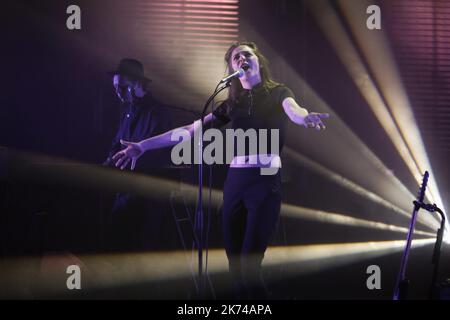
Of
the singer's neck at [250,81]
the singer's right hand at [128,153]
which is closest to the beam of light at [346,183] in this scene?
the singer's neck at [250,81]

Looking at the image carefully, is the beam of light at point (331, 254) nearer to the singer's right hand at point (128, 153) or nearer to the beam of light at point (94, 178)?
the beam of light at point (94, 178)

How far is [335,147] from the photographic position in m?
5.44

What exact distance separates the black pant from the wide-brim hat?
1.65 metres

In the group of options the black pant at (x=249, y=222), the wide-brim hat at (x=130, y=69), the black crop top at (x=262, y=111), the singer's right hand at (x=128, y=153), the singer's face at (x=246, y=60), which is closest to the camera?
the black pant at (x=249, y=222)

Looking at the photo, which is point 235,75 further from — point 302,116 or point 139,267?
point 139,267

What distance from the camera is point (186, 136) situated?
4172 mm

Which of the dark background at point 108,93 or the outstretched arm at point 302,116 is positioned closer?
the outstretched arm at point 302,116

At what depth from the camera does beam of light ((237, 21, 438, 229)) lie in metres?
5.40

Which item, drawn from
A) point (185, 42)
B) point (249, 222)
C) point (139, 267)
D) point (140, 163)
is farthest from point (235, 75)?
point (185, 42)

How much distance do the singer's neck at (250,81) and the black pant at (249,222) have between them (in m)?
0.60

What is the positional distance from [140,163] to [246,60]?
131 cm

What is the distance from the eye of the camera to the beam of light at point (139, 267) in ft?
14.4

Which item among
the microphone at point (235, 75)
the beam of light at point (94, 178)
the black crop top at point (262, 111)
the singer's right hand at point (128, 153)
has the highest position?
the microphone at point (235, 75)

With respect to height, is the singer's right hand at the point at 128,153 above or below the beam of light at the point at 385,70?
below
